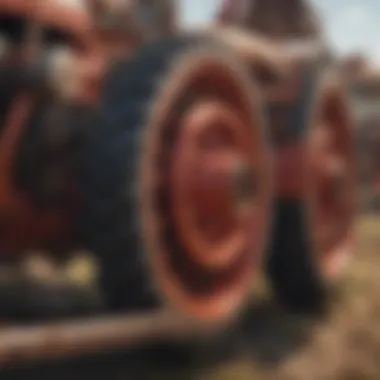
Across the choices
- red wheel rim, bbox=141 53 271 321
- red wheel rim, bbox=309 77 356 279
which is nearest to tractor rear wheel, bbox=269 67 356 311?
red wheel rim, bbox=309 77 356 279

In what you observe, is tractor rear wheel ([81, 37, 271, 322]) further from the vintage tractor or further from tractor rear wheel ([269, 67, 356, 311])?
tractor rear wheel ([269, 67, 356, 311])

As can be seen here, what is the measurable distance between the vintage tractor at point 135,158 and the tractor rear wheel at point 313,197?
27 cm

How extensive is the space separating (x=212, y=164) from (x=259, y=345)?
630 mm

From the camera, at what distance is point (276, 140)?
11.2 ft

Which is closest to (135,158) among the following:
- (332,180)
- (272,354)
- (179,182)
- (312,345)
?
(179,182)

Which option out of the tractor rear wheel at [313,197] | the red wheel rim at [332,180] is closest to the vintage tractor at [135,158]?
the tractor rear wheel at [313,197]

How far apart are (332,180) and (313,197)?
0.69ft

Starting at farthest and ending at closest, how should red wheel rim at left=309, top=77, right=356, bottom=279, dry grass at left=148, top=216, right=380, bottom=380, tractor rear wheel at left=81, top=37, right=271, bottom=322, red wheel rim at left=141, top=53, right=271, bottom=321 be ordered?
red wheel rim at left=309, top=77, right=356, bottom=279 → dry grass at left=148, top=216, right=380, bottom=380 → red wheel rim at left=141, top=53, right=271, bottom=321 → tractor rear wheel at left=81, top=37, right=271, bottom=322

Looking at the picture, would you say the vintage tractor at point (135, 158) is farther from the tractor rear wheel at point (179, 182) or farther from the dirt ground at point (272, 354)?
the dirt ground at point (272, 354)

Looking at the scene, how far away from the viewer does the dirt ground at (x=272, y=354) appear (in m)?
2.62

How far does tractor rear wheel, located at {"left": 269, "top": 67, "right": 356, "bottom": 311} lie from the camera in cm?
335

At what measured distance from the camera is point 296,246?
344 centimetres

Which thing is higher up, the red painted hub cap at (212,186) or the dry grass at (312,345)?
the red painted hub cap at (212,186)

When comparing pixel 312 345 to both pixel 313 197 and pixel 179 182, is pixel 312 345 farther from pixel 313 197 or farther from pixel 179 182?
pixel 179 182
